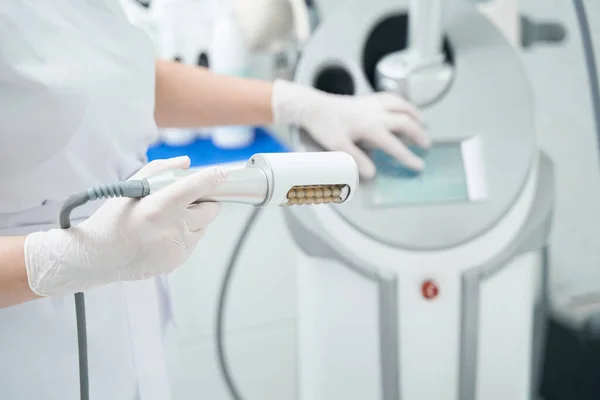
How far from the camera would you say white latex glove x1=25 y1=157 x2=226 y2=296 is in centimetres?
59

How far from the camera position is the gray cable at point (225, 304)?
1257 mm

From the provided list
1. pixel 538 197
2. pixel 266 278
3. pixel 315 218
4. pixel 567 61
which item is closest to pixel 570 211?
pixel 567 61

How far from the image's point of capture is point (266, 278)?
4.73 feet

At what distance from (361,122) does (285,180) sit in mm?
342

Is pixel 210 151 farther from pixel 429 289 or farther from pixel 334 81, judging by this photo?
pixel 429 289

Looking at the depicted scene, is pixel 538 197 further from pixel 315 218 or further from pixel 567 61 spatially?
pixel 567 61

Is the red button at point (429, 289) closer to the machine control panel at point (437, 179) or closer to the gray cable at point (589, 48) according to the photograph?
the machine control panel at point (437, 179)

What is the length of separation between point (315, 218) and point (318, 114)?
168 millimetres

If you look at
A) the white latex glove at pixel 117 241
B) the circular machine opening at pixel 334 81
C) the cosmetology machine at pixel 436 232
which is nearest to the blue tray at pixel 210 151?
the circular machine opening at pixel 334 81

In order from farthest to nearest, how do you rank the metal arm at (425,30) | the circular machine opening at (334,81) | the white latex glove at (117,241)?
the circular machine opening at (334,81) < the metal arm at (425,30) < the white latex glove at (117,241)

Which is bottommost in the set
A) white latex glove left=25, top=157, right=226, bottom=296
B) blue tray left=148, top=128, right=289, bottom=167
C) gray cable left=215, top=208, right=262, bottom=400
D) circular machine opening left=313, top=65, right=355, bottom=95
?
gray cable left=215, top=208, right=262, bottom=400

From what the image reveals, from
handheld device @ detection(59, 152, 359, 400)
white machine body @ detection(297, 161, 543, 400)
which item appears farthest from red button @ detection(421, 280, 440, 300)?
handheld device @ detection(59, 152, 359, 400)

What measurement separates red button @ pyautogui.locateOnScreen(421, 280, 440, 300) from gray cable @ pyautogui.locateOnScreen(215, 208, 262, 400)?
17.2 inches

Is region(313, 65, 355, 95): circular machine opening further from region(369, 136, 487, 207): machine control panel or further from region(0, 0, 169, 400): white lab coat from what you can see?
region(0, 0, 169, 400): white lab coat
